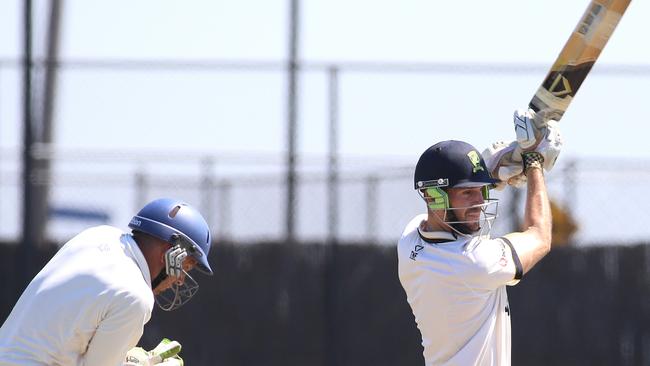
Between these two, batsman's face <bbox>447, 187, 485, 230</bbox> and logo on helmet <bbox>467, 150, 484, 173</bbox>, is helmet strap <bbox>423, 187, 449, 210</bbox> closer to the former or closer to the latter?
batsman's face <bbox>447, 187, 485, 230</bbox>

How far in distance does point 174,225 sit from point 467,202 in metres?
1.27

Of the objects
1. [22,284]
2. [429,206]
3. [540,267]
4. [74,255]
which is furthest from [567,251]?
[74,255]

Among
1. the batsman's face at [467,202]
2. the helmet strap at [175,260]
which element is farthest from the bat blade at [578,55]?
the helmet strap at [175,260]

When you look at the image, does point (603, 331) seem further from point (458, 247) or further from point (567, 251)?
point (458, 247)

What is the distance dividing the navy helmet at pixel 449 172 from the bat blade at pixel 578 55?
59 cm

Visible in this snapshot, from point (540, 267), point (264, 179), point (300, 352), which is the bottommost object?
point (300, 352)

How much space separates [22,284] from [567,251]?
5148 millimetres

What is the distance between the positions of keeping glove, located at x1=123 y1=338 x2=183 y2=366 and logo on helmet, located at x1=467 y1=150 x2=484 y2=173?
5.18 ft

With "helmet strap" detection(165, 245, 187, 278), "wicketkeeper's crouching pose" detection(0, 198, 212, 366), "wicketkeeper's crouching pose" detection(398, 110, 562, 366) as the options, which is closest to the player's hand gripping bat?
"wicketkeeper's crouching pose" detection(398, 110, 562, 366)

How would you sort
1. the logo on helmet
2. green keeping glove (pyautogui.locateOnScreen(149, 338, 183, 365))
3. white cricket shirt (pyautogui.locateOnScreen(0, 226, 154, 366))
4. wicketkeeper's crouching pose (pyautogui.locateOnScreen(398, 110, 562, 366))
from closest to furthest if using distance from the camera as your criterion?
white cricket shirt (pyautogui.locateOnScreen(0, 226, 154, 366))
wicketkeeper's crouching pose (pyautogui.locateOnScreen(398, 110, 562, 366))
the logo on helmet
green keeping glove (pyautogui.locateOnScreen(149, 338, 183, 365))

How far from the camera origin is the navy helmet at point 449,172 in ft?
19.2

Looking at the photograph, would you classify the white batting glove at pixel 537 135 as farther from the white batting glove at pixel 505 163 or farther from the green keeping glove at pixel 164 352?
the green keeping glove at pixel 164 352

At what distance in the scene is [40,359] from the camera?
531 centimetres

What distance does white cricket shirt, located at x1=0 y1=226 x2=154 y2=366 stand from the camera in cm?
→ 527
